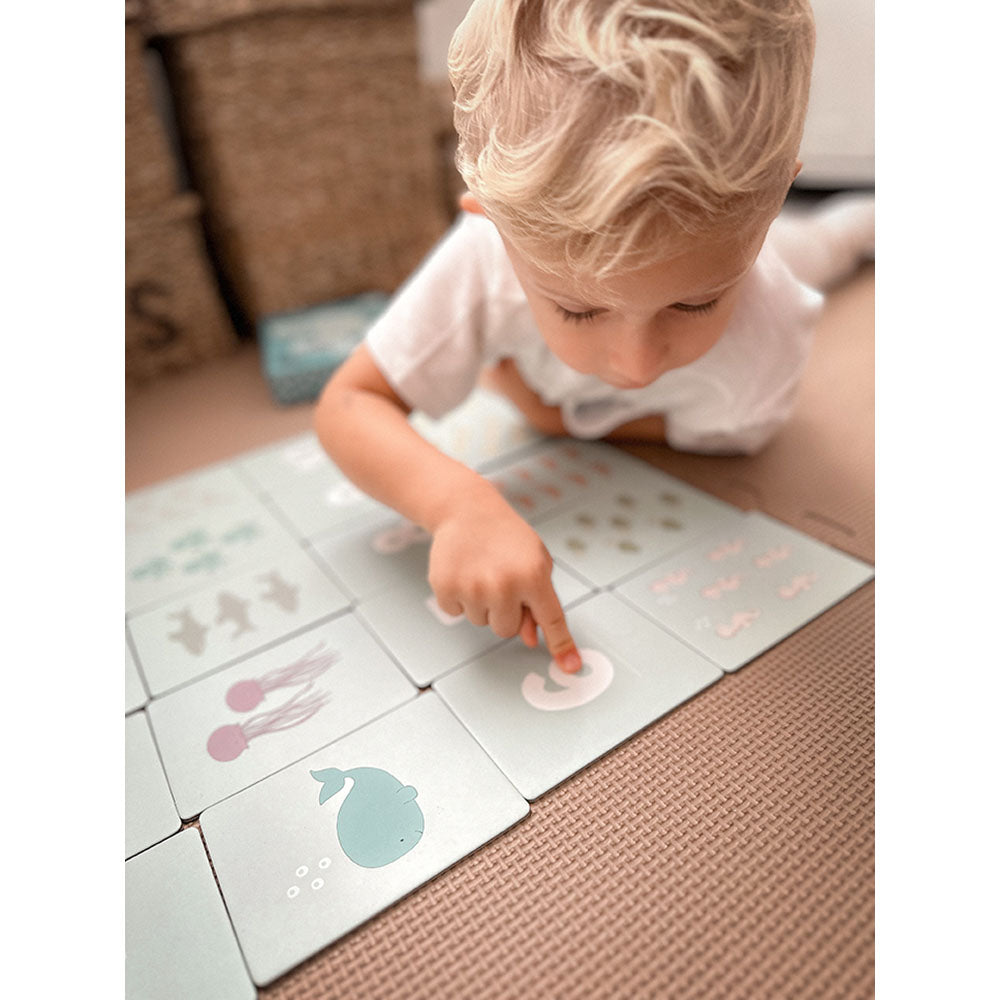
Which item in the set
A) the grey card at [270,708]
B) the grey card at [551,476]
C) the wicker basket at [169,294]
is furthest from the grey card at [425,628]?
the wicker basket at [169,294]

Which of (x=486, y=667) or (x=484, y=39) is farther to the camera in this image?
(x=486, y=667)

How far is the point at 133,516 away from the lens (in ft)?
2.96

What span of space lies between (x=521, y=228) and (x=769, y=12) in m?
0.18

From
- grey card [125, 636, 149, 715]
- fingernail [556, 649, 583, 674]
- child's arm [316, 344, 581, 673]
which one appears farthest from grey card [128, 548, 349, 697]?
fingernail [556, 649, 583, 674]

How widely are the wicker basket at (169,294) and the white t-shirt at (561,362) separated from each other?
2.21ft

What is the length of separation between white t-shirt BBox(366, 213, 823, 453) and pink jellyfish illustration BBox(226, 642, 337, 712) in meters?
0.27

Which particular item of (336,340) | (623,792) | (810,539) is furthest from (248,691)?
(336,340)

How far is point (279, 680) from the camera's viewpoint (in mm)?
640

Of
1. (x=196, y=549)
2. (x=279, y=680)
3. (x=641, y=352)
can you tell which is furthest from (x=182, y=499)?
(x=641, y=352)

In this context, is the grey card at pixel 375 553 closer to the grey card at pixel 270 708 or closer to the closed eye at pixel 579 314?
the grey card at pixel 270 708

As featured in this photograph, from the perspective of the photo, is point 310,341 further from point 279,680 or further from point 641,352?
point 641,352

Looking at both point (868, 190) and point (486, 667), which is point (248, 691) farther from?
point (868, 190)

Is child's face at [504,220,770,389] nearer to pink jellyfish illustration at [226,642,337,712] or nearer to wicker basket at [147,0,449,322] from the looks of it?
pink jellyfish illustration at [226,642,337,712]

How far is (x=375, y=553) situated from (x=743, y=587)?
37 cm
